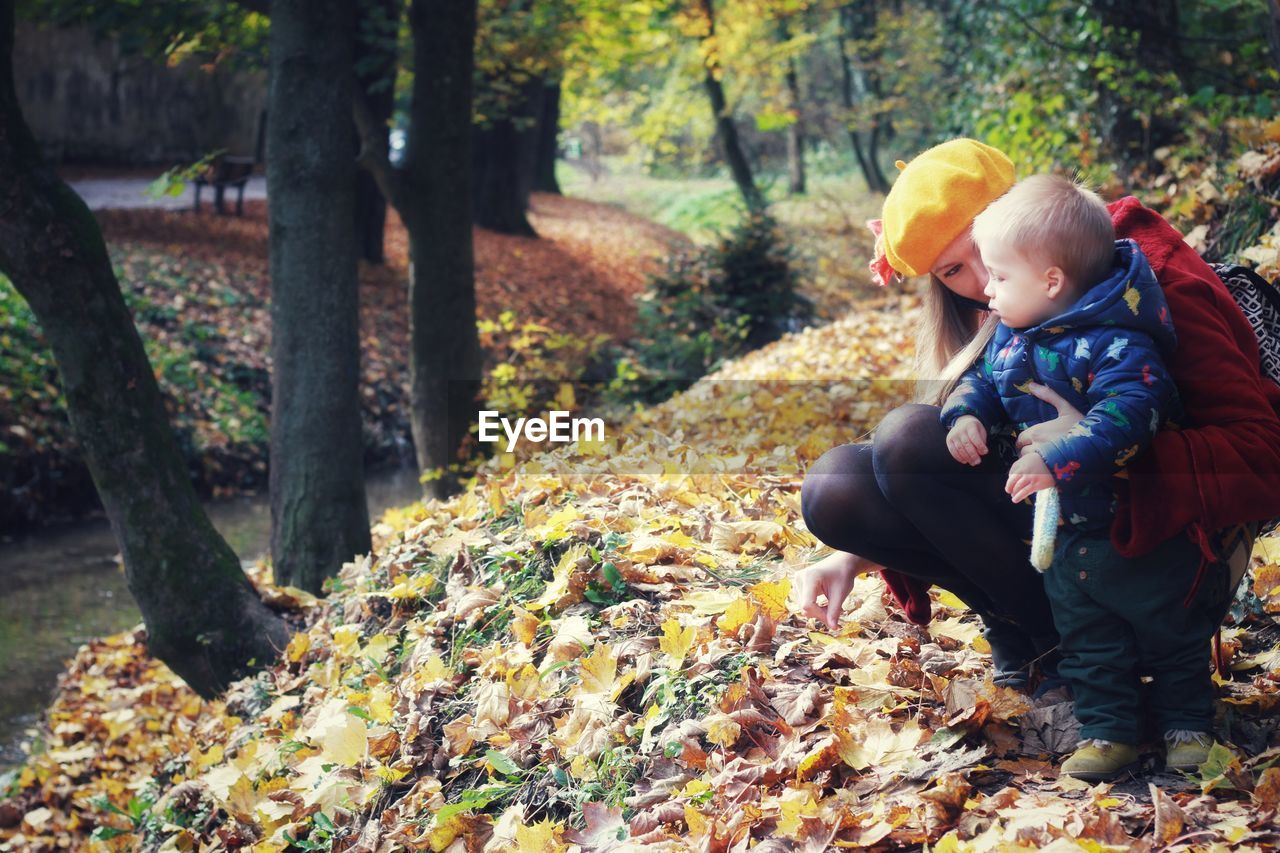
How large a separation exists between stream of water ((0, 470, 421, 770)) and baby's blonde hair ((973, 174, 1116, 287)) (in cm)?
553

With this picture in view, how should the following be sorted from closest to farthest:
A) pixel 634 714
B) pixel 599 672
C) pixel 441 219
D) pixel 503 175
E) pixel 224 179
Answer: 1. pixel 634 714
2. pixel 599 672
3. pixel 441 219
4. pixel 224 179
5. pixel 503 175

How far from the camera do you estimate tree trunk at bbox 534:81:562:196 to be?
75.2 feet

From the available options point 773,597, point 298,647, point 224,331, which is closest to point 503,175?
point 224,331

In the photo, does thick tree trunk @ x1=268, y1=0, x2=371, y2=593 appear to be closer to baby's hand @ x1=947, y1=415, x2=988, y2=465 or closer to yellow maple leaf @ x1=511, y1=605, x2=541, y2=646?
yellow maple leaf @ x1=511, y1=605, x2=541, y2=646

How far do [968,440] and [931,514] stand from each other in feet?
0.73

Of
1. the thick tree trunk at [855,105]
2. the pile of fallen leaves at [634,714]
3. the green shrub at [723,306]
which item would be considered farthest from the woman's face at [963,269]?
the thick tree trunk at [855,105]

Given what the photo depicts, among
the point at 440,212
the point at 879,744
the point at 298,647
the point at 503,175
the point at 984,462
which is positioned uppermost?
the point at 503,175

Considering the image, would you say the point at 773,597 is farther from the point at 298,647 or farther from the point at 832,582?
the point at 298,647

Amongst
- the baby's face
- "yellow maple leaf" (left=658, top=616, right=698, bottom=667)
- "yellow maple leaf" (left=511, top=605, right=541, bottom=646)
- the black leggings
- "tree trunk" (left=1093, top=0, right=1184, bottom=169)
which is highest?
"tree trunk" (left=1093, top=0, right=1184, bottom=169)

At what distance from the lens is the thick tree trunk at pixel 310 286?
5.28 m

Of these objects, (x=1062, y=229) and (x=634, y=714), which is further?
(x=634, y=714)

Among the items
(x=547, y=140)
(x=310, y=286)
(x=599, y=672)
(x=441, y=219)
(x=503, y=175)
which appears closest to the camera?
(x=599, y=672)

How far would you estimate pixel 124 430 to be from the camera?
450cm

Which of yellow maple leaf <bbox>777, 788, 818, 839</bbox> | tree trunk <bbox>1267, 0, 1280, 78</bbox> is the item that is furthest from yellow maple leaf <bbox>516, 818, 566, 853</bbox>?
→ tree trunk <bbox>1267, 0, 1280, 78</bbox>
